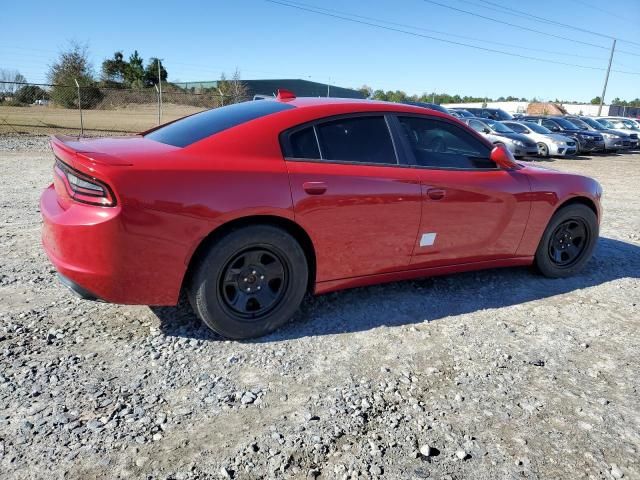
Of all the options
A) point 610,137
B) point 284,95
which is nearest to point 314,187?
point 284,95

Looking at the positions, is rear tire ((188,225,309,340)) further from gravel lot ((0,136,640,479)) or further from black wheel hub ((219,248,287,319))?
gravel lot ((0,136,640,479))

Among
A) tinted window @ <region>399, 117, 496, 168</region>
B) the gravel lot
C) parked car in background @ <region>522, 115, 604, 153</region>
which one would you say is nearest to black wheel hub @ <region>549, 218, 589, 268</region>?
the gravel lot

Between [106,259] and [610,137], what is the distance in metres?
24.4

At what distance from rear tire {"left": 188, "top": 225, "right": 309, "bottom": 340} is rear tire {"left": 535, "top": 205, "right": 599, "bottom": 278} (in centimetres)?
251

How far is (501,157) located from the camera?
161 inches

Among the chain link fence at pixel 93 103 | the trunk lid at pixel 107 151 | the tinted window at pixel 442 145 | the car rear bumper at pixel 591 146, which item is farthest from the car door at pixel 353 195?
the chain link fence at pixel 93 103

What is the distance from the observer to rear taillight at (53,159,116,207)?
8.90ft

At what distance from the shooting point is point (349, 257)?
3463 mm

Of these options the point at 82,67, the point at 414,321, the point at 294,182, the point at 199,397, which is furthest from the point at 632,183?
the point at 82,67

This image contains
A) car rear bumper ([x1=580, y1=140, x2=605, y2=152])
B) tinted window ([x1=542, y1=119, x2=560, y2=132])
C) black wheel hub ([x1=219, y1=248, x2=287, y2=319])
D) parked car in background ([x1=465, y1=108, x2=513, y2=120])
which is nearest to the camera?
black wheel hub ([x1=219, y1=248, x2=287, y2=319])

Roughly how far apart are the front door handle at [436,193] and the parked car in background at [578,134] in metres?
18.5

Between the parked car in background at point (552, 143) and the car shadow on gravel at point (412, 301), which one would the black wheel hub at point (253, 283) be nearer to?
the car shadow on gravel at point (412, 301)

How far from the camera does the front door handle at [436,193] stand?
3.66 meters

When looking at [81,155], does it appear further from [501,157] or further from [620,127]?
[620,127]
